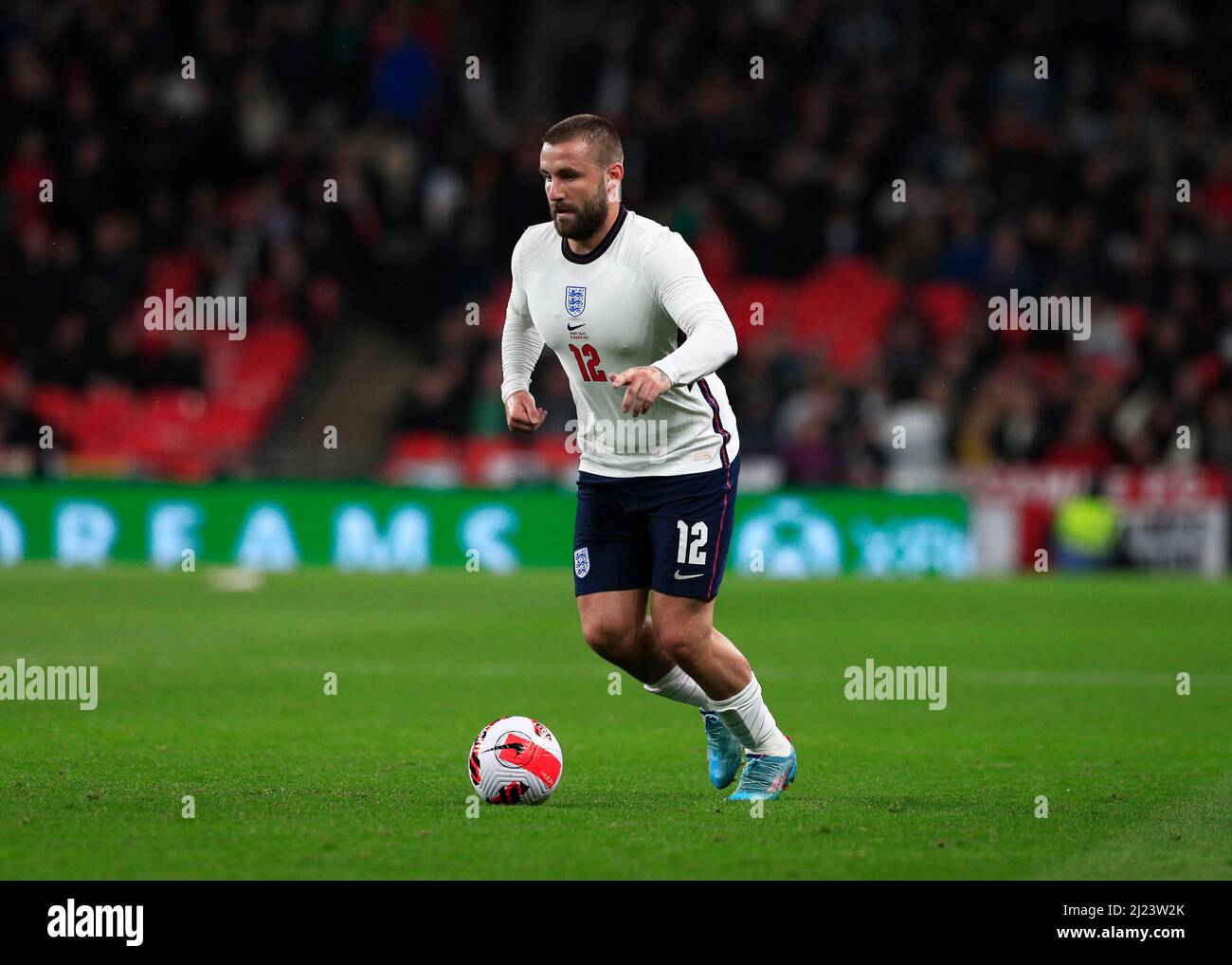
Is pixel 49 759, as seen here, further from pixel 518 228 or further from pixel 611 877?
pixel 518 228

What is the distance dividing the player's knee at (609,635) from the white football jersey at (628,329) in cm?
57


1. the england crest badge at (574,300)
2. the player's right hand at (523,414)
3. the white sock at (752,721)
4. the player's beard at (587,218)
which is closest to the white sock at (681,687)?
the white sock at (752,721)

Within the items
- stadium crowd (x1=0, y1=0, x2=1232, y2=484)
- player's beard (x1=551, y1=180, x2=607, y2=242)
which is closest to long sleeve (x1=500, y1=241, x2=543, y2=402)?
player's beard (x1=551, y1=180, x2=607, y2=242)

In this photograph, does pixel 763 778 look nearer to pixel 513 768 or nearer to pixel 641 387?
pixel 513 768

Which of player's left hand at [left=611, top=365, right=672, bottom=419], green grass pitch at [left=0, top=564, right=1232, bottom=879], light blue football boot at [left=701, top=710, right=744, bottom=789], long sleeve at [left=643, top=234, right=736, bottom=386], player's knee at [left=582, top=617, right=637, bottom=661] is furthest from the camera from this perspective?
light blue football boot at [left=701, top=710, right=744, bottom=789]

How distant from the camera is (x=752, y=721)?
23.6 ft

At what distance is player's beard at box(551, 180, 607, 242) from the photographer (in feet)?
22.7

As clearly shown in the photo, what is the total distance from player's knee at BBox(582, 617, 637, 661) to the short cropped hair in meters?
1.72

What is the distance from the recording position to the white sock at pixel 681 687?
7531mm

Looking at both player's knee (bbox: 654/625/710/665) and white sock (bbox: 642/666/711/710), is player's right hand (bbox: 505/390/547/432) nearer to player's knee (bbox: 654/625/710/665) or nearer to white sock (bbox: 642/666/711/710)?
player's knee (bbox: 654/625/710/665)

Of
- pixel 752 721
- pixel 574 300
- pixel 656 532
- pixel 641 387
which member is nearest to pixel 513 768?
pixel 752 721

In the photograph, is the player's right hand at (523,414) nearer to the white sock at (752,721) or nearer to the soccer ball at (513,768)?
the soccer ball at (513,768)

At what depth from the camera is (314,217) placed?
79.3 feet

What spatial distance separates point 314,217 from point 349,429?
2766mm
